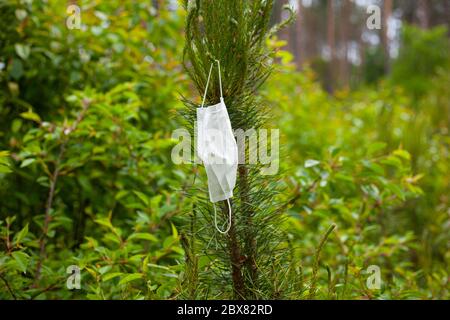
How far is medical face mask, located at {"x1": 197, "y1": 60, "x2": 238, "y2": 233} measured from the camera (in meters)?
1.13

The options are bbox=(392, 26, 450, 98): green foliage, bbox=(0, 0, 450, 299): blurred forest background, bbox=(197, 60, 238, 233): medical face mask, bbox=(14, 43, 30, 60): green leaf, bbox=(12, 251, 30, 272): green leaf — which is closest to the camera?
bbox=(197, 60, 238, 233): medical face mask

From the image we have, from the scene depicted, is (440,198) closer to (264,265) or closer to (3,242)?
(264,265)

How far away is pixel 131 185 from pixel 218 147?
4.38ft

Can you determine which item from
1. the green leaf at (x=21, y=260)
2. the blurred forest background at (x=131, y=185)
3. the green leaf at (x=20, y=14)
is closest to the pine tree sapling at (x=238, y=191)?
the blurred forest background at (x=131, y=185)

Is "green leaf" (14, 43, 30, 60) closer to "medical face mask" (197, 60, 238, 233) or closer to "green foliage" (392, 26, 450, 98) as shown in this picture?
"medical face mask" (197, 60, 238, 233)

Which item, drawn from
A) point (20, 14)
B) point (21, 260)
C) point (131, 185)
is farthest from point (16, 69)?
point (21, 260)

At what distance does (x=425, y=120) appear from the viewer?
14.9 feet

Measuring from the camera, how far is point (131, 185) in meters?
2.38

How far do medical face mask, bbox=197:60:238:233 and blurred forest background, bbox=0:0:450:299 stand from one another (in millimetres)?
219

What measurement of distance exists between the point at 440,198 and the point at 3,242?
10.4ft

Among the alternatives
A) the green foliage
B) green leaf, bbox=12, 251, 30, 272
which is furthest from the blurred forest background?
the green foliage

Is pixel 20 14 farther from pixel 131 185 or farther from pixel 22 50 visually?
pixel 131 185

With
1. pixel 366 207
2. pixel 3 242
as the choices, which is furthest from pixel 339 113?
pixel 3 242

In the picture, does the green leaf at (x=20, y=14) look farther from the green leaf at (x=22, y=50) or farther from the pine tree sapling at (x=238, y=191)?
the pine tree sapling at (x=238, y=191)
